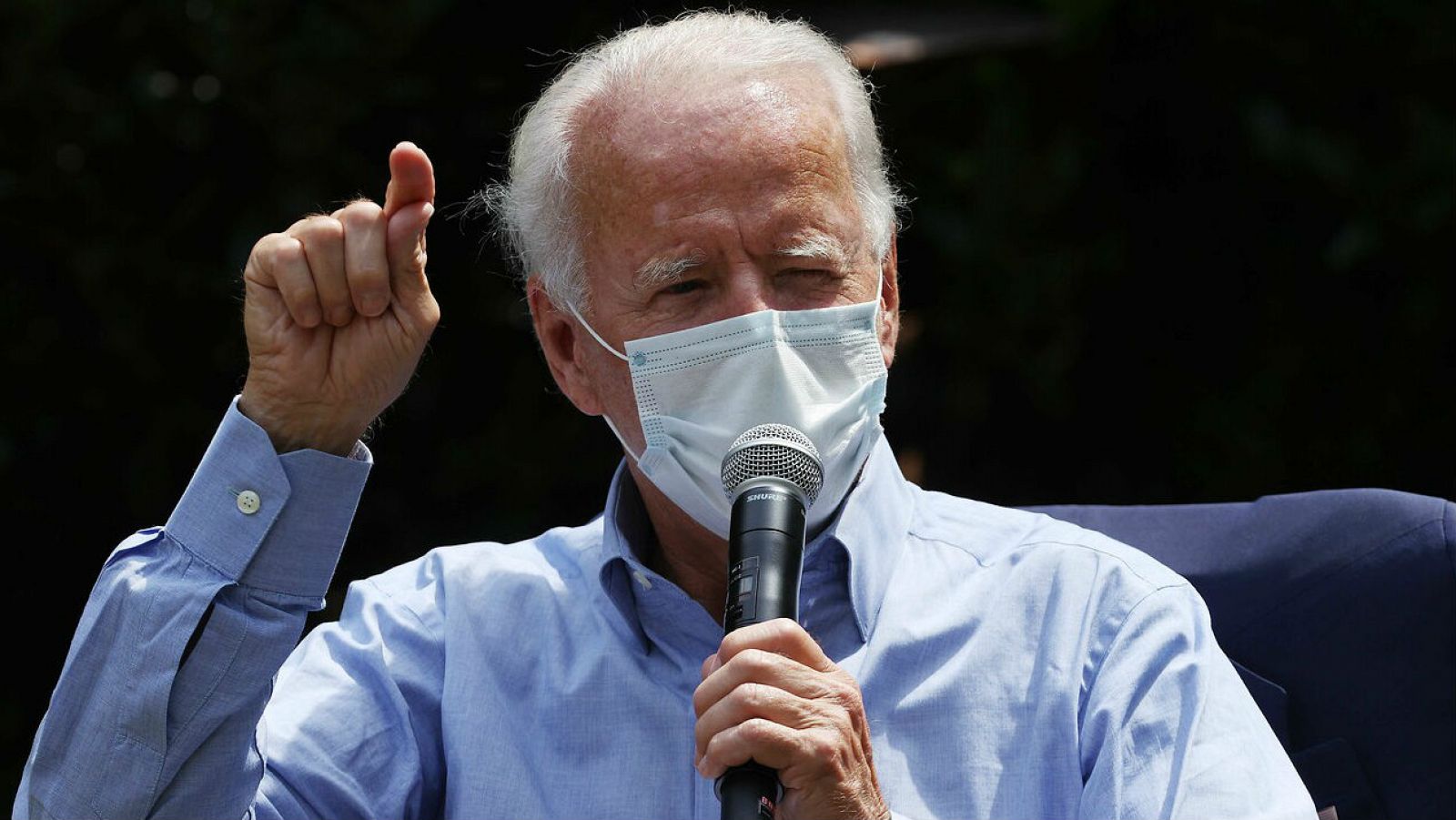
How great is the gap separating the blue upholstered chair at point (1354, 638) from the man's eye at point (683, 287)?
3.09 feet

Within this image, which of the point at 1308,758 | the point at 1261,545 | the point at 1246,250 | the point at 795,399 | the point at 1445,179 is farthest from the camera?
the point at 1246,250

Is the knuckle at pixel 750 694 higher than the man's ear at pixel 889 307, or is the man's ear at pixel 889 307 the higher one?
the man's ear at pixel 889 307

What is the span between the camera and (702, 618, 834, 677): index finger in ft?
5.83

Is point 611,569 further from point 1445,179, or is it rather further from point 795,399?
point 1445,179

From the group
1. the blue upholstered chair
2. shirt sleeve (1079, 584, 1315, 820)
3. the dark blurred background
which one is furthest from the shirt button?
the dark blurred background

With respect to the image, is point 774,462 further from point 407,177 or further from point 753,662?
point 407,177

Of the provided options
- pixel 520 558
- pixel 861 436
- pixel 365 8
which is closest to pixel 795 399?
pixel 861 436

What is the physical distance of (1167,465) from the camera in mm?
4727

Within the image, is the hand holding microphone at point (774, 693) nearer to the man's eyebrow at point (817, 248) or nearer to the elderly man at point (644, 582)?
the elderly man at point (644, 582)

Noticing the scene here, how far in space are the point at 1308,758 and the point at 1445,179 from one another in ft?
7.40

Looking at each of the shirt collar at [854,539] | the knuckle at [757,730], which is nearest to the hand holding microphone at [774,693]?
the knuckle at [757,730]

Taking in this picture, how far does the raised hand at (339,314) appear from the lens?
7.00 ft

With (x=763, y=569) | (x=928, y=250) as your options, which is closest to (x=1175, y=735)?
(x=763, y=569)

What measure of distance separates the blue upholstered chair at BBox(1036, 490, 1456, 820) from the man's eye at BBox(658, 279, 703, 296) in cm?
94
